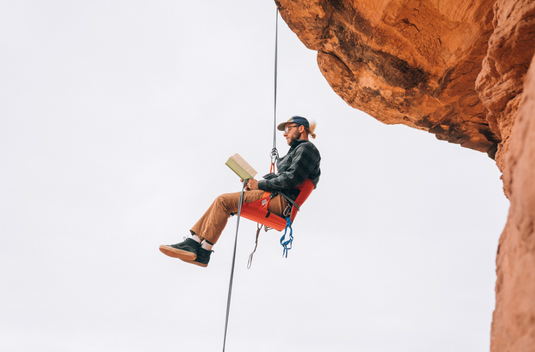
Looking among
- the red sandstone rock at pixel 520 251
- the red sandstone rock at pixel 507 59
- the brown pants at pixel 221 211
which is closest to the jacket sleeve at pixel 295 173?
the brown pants at pixel 221 211

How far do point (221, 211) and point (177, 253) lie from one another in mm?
618

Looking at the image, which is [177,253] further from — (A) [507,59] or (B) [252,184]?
(A) [507,59]

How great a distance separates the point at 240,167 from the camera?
4.50 metres

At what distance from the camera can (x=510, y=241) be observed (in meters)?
2.20

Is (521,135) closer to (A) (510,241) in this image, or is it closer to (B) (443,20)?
(A) (510,241)

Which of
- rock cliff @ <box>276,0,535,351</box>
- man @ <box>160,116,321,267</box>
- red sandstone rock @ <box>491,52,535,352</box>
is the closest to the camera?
red sandstone rock @ <box>491,52,535,352</box>

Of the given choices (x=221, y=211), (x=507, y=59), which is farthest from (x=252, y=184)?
(x=507, y=59)

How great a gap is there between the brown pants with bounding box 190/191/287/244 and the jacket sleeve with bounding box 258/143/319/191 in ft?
0.37

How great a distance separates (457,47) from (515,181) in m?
2.91

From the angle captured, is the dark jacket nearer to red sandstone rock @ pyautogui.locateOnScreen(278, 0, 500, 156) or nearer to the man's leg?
the man's leg

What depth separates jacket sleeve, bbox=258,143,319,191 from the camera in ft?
14.6

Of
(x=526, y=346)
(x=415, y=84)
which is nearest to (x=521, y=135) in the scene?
(x=526, y=346)

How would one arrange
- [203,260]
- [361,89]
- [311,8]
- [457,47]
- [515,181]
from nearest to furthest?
[515,181]
[203,260]
[457,47]
[311,8]
[361,89]

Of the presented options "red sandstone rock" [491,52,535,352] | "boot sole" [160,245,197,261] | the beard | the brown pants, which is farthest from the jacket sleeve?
"red sandstone rock" [491,52,535,352]
